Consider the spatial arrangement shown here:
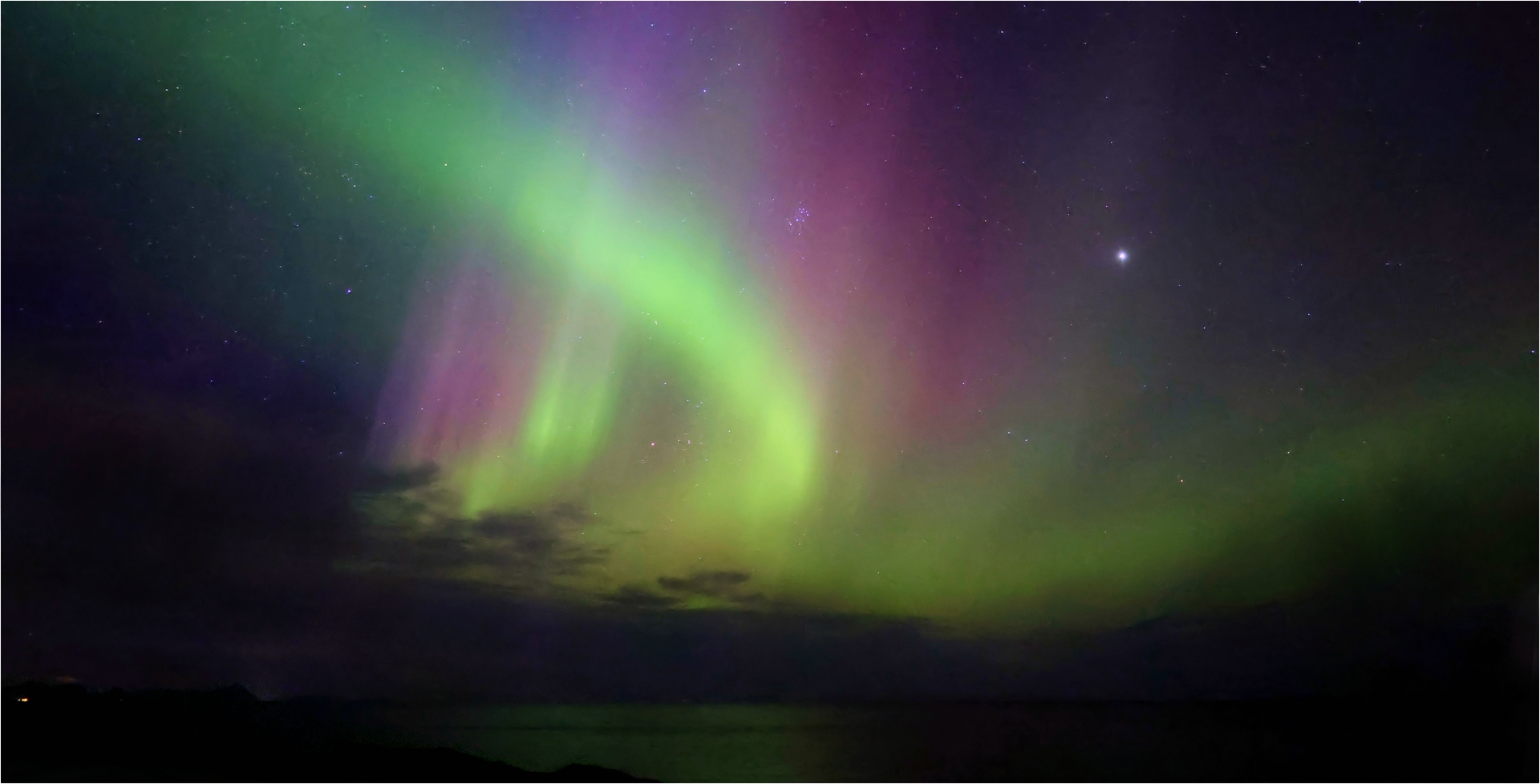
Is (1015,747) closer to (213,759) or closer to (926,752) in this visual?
(926,752)

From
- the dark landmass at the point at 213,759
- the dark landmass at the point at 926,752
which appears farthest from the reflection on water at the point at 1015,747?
the dark landmass at the point at 213,759

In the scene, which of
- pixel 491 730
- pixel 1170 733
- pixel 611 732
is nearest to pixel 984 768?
pixel 1170 733

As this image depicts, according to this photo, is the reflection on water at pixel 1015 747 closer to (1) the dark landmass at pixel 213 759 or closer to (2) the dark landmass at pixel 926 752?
(2) the dark landmass at pixel 926 752

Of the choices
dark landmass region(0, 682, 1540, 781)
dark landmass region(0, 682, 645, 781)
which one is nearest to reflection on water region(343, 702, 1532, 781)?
dark landmass region(0, 682, 1540, 781)

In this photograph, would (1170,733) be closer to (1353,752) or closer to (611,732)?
(1353,752)

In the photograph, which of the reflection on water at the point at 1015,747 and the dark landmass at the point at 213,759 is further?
the reflection on water at the point at 1015,747

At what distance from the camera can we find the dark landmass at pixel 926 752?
3241 cm

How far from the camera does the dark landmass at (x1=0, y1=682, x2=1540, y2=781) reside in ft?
106

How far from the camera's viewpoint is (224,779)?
28.7 m

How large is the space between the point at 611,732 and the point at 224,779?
72.2m

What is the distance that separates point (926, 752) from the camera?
60.6 m

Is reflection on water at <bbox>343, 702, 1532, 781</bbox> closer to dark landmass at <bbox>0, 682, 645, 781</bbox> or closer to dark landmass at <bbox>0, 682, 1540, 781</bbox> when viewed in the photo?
dark landmass at <bbox>0, 682, 1540, 781</bbox>

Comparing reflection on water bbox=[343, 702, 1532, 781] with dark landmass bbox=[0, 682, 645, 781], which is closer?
dark landmass bbox=[0, 682, 645, 781]

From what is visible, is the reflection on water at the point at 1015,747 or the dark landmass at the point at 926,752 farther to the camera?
the reflection on water at the point at 1015,747
